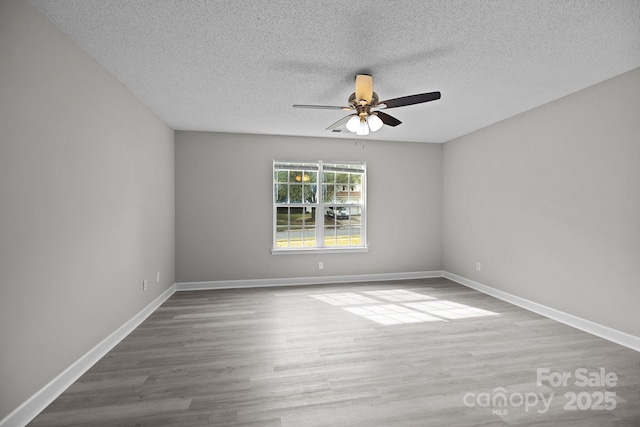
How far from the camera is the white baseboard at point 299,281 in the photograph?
478cm

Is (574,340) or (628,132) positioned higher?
(628,132)

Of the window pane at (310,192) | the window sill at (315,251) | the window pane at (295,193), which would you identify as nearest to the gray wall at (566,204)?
the window sill at (315,251)

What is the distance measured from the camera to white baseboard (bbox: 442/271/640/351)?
278 cm

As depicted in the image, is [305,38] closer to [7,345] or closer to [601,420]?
[7,345]

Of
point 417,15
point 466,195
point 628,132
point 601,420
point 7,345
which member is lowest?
point 601,420

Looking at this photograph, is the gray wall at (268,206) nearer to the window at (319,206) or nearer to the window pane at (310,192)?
the window at (319,206)

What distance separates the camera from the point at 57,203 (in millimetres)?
2070

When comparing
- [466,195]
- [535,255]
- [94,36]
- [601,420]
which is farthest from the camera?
[466,195]

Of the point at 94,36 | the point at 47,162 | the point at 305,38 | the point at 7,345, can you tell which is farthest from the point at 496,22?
the point at 7,345

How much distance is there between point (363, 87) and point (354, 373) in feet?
7.85

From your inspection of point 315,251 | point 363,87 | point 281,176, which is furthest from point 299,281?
point 363,87

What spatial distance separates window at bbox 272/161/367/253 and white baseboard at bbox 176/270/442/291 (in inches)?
19.5

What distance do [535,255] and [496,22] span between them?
290cm

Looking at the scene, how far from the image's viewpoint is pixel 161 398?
6.61ft
